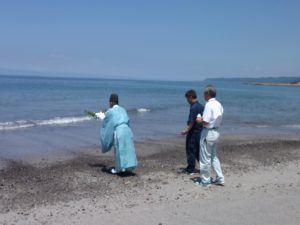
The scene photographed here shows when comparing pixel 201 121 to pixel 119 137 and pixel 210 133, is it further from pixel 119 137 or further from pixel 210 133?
pixel 119 137

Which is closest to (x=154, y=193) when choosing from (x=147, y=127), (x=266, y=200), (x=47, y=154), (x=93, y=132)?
(x=266, y=200)

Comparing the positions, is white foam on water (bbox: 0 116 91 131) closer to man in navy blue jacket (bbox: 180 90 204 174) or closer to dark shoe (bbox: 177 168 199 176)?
dark shoe (bbox: 177 168 199 176)

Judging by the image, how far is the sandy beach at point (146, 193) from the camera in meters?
6.67

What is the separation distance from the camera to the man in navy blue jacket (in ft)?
30.3

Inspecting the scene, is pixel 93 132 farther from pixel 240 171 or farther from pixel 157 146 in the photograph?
pixel 240 171

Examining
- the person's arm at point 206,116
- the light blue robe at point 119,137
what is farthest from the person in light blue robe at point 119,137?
the person's arm at point 206,116

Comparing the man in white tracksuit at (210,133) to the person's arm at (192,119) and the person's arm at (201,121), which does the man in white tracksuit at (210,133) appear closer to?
the person's arm at (201,121)

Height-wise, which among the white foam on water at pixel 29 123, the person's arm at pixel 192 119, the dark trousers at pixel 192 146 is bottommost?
the white foam on water at pixel 29 123

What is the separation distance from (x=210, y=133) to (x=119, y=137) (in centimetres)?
208

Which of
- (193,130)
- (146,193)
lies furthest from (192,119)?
(146,193)

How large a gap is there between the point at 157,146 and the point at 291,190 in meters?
6.83

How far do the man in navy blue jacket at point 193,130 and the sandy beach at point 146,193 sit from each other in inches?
16.1

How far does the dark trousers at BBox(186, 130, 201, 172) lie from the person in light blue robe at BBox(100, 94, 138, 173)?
1.14 meters

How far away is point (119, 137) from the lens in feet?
31.8
